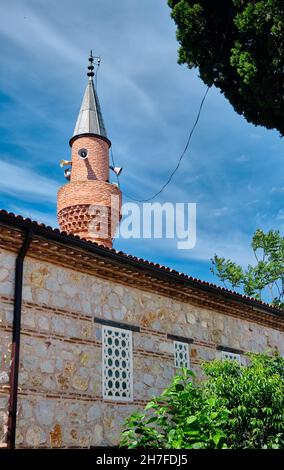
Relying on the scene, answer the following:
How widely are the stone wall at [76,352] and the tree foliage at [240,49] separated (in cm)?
360

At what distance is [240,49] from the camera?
761cm

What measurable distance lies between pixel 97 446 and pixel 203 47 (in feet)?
19.6

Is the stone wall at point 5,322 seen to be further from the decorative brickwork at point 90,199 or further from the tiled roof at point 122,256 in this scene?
the decorative brickwork at point 90,199

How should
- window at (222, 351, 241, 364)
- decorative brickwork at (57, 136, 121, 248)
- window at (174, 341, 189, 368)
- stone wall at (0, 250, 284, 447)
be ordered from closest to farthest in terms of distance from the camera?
stone wall at (0, 250, 284, 447) → window at (174, 341, 189, 368) → window at (222, 351, 241, 364) → decorative brickwork at (57, 136, 121, 248)

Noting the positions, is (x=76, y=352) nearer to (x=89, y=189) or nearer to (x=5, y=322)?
(x=5, y=322)

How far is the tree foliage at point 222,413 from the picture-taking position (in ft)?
20.1

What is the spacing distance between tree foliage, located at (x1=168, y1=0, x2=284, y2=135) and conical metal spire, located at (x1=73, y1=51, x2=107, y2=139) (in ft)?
38.5

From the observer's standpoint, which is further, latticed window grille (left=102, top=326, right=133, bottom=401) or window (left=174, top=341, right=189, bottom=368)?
window (left=174, top=341, right=189, bottom=368)

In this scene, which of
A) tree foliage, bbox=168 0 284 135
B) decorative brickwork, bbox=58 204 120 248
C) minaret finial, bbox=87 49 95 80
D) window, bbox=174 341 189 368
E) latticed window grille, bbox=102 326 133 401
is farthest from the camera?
minaret finial, bbox=87 49 95 80

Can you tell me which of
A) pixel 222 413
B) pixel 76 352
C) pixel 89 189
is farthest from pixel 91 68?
pixel 222 413

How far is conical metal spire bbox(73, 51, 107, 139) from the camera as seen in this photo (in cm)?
1988

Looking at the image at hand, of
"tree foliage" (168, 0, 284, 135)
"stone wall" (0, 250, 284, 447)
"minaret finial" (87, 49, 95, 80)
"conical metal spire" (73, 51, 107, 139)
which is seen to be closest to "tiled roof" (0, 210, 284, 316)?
"stone wall" (0, 250, 284, 447)

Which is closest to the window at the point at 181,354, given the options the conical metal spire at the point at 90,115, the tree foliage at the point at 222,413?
the tree foliage at the point at 222,413

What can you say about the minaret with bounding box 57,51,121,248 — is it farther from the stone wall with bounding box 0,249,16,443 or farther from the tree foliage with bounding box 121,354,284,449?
the tree foliage with bounding box 121,354,284,449
